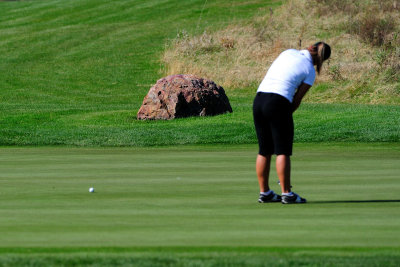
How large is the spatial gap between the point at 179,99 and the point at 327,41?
15.2m

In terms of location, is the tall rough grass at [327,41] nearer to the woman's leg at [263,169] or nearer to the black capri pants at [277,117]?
the woman's leg at [263,169]

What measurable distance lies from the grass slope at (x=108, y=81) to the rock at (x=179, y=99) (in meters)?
0.55

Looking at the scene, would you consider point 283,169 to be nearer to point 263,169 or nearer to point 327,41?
point 263,169

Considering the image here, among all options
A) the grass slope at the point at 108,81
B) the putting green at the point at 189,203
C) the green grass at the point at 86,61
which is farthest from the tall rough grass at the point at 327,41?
the putting green at the point at 189,203

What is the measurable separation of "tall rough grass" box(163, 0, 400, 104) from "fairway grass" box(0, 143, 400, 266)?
12.9 meters

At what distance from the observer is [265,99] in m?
8.73

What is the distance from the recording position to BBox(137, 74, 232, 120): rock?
2048 cm

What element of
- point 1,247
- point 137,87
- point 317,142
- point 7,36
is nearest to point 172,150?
point 317,142

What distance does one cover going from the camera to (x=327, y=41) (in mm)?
34188

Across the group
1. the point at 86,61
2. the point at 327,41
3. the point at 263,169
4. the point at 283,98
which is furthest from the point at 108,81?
the point at 283,98

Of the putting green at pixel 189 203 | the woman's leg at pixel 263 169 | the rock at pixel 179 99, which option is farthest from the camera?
the rock at pixel 179 99

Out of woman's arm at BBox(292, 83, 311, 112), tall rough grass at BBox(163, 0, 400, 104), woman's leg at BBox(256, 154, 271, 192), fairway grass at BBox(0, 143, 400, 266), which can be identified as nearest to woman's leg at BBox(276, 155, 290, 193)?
woman's leg at BBox(256, 154, 271, 192)

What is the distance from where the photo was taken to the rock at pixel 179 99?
20484mm

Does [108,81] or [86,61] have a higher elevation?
[86,61]
